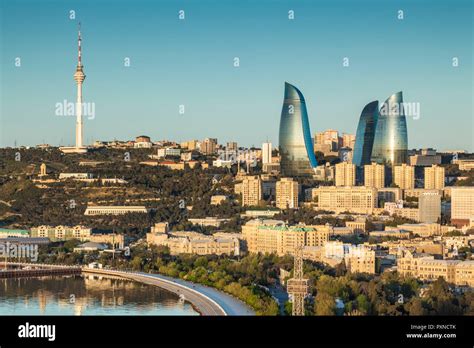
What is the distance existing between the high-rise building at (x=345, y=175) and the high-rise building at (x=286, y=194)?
6.25 feet

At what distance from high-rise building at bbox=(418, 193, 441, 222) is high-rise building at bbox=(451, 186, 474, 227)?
0.82ft

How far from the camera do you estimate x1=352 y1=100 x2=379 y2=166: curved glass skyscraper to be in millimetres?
28156

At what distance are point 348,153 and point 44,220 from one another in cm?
1002

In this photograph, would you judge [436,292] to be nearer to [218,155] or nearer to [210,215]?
[210,215]

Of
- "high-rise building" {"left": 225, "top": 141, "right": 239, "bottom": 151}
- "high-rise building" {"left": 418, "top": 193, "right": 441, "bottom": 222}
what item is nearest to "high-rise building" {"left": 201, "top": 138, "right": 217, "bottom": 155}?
"high-rise building" {"left": 225, "top": 141, "right": 239, "bottom": 151}

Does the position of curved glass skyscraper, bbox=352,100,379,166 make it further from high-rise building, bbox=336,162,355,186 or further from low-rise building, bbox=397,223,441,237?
low-rise building, bbox=397,223,441,237

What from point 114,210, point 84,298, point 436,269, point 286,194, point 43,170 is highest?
point 43,170

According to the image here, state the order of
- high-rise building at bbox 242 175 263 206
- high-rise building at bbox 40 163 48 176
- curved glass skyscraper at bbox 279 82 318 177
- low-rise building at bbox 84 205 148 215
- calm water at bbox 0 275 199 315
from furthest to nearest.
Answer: curved glass skyscraper at bbox 279 82 318 177 < high-rise building at bbox 40 163 48 176 < high-rise building at bbox 242 175 263 206 < low-rise building at bbox 84 205 148 215 < calm water at bbox 0 275 199 315

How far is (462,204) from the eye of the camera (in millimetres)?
20891

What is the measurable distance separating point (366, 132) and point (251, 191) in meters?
5.91

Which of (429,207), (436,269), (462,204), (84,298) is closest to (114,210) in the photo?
(429,207)

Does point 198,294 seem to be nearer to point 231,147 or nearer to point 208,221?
point 208,221
